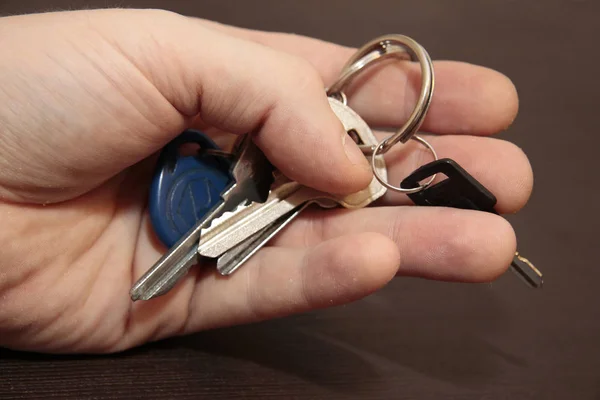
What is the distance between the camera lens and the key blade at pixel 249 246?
0.77m

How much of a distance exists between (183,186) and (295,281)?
187 mm

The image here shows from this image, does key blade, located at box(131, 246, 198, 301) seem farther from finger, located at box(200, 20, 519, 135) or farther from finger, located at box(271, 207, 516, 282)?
finger, located at box(200, 20, 519, 135)

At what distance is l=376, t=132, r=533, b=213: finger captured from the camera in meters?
0.79

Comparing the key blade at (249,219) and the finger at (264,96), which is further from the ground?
the finger at (264,96)

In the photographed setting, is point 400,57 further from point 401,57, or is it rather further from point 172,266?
point 172,266

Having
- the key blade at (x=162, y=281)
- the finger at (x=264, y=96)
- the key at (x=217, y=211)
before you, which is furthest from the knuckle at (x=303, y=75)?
the key blade at (x=162, y=281)

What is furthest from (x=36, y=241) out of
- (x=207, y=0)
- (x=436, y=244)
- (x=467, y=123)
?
(x=207, y=0)

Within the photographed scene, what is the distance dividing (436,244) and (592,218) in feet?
1.40

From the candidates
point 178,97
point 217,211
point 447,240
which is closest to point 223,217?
point 217,211

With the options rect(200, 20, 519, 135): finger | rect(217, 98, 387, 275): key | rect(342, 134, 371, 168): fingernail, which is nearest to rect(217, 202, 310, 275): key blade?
rect(217, 98, 387, 275): key

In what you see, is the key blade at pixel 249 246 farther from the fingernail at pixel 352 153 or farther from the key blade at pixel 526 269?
the key blade at pixel 526 269

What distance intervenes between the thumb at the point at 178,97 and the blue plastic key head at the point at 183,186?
4cm

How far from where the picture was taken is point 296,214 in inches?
32.2

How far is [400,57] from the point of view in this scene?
90 centimetres
